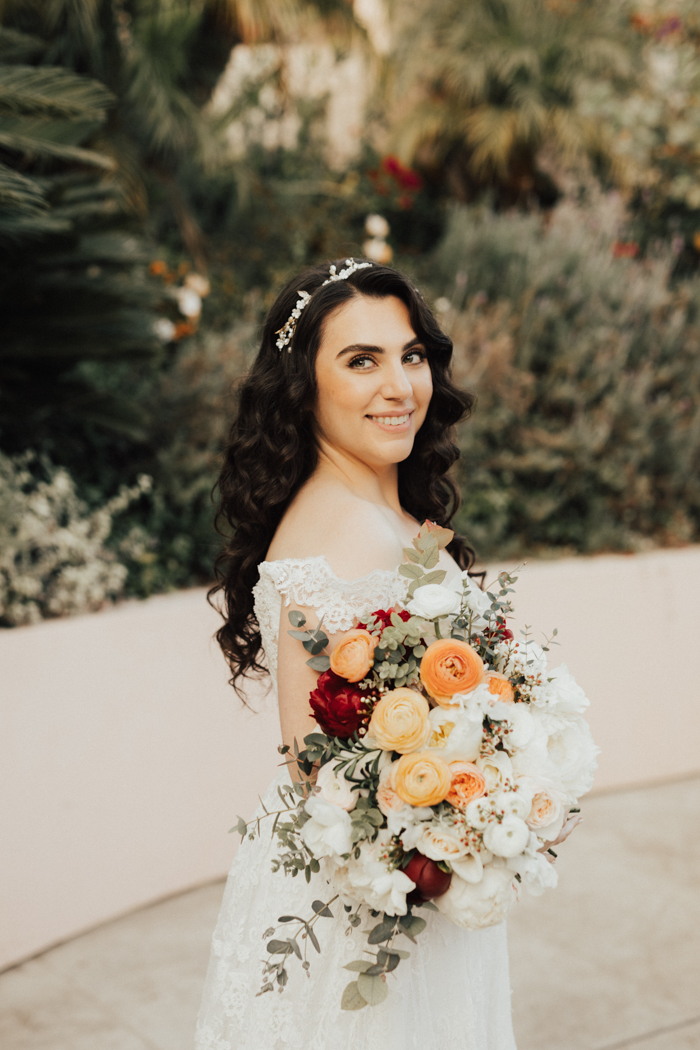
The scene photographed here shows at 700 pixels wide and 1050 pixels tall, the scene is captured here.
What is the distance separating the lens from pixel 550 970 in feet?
11.3

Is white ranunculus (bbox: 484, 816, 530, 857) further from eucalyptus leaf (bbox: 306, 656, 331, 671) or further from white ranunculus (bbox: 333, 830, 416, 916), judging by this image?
eucalyptus leaf (bbox: 306, 656, 331, 671)

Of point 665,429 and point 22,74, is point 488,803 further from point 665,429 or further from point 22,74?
point 665,429

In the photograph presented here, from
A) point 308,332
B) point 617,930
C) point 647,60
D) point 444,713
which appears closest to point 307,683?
point 444,713

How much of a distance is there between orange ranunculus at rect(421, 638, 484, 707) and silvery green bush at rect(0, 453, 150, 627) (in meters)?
2.57

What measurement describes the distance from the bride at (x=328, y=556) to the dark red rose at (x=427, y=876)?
1.23 ft

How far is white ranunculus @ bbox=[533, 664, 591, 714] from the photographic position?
66.6 inches

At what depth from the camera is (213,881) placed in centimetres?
410


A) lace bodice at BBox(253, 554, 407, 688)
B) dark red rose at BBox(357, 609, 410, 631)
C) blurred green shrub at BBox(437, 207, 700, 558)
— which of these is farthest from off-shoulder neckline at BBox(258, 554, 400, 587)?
blurred green shrub at BBox(437, 207, 700, 558)

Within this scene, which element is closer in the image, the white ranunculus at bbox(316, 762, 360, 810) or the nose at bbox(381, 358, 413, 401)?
the white ranunculus at bbox(316, 762, 360, 810)

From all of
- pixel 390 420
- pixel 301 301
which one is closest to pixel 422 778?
pixel 390 420

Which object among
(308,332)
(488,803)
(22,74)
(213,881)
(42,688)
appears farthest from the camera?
(213,881)

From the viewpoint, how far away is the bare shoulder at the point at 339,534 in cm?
183

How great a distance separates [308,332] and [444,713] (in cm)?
87

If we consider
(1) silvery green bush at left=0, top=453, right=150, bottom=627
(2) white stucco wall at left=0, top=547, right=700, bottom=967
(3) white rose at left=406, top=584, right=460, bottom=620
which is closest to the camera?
(3) white rose at left=406, top=584, right=460, bottom=620
